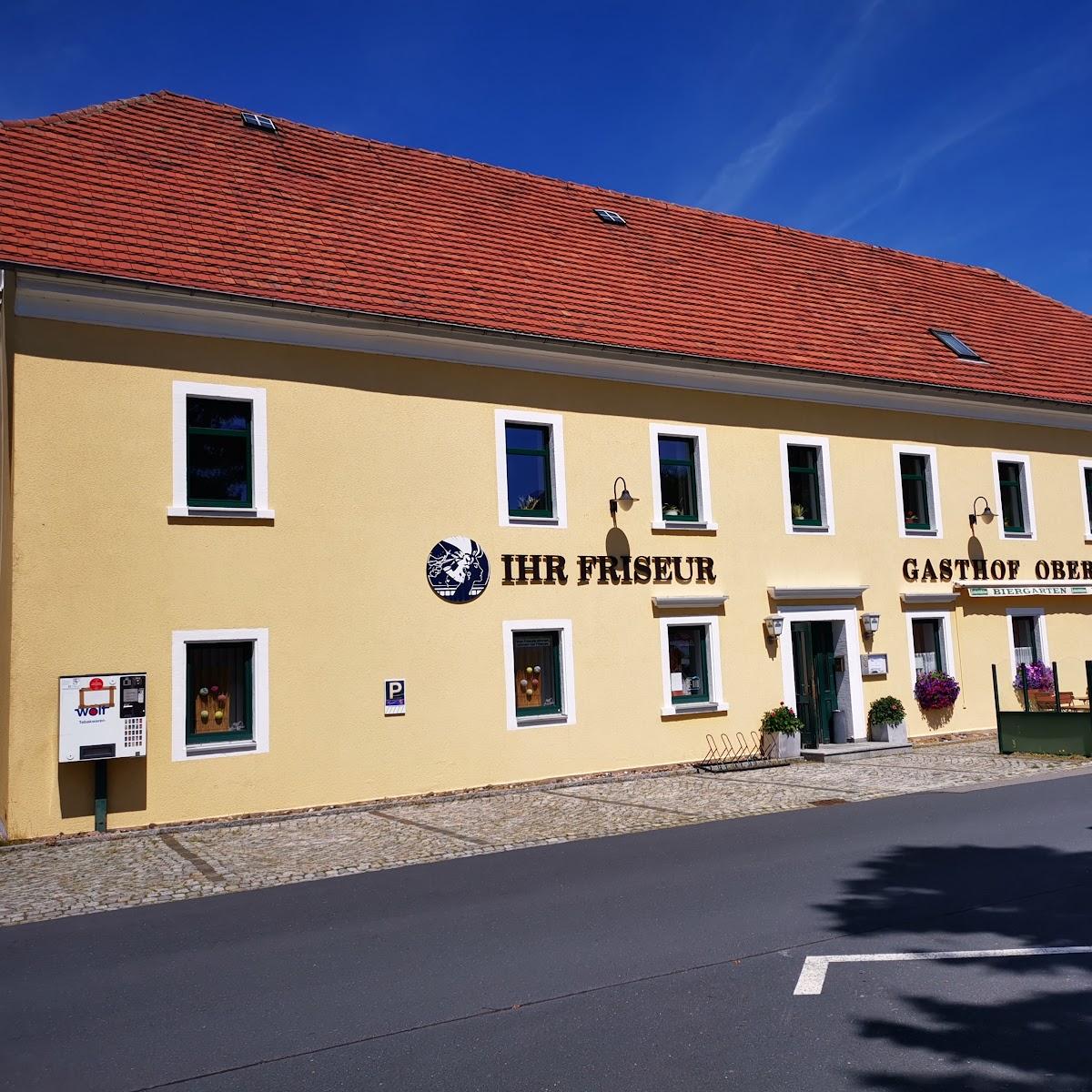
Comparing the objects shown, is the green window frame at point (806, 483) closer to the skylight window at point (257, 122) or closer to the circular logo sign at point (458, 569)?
the circular logo sign at point (458, 569)

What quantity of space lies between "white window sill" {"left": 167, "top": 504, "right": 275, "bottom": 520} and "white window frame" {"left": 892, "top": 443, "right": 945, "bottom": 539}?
11.4m

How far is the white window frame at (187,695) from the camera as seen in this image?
1306 centimetres

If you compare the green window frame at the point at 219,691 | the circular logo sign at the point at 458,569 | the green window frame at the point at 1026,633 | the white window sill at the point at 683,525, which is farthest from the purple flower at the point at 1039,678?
the green window frame at the point at 219,691

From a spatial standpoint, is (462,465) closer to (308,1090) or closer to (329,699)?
(329,699)

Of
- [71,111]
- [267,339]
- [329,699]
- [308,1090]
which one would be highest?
[71,111]

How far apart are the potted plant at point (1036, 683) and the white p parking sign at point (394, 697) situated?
37.7 feet

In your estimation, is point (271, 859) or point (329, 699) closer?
point (271, 859)

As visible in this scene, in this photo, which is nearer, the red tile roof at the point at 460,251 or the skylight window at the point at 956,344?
the red tile roof at the point at 460,251

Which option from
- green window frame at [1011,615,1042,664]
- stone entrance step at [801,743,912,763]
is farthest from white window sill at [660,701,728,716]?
green window frame at [1011,615,1042,664]

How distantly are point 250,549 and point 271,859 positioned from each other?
445cm

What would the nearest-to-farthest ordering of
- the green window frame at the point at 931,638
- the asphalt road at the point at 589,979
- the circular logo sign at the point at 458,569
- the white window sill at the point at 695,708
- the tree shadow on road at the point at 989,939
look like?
the tree shadow on road at the point at 989,939 < the asphalt road at the point at 589,979 < the circular logo sign at the point at 458,569 < the white window sill at the point at 695,708 < the green window frame at the point at 931,638

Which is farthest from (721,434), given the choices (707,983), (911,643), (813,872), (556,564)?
(707,983)

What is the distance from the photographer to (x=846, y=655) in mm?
18984

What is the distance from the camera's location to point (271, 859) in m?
10.7
